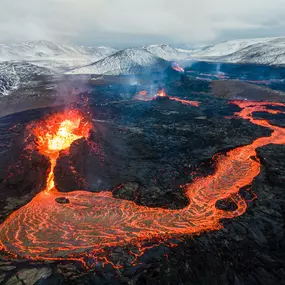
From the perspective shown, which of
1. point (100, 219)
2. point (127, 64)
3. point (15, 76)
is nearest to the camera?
point (100, 219)

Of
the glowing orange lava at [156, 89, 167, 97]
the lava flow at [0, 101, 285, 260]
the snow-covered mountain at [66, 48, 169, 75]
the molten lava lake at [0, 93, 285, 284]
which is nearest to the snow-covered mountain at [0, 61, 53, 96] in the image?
the snow-covered mountain at [66, 48, 169, 75]

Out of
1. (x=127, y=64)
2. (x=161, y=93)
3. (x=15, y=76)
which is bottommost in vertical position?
(x=161, y=93)

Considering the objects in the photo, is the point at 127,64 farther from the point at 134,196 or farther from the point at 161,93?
the point at 134,196

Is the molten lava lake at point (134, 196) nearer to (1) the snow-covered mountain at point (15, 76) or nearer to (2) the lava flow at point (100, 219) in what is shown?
(2) the lava flow at point (100, 219)

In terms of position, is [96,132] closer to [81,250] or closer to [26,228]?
[26,228]

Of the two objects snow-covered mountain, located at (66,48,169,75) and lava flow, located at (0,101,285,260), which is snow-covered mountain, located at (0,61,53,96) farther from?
lava flow, located at (0,101,285,260)

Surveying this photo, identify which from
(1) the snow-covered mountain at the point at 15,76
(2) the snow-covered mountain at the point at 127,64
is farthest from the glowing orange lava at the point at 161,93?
(1) the snow-covered mountain at the point at 15,76

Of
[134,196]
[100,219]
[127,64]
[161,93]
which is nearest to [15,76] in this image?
[127,64]
